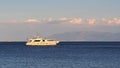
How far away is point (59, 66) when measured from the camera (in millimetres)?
101812

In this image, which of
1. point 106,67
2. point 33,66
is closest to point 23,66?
point 33,66

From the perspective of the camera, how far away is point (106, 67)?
329 feet

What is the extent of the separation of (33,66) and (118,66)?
1841 centimetres

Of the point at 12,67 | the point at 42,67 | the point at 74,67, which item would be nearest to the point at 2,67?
the point at 12,67

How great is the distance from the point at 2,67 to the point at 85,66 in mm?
17898

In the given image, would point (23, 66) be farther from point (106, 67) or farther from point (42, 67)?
point (106, 67)

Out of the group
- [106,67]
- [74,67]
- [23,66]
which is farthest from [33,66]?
[106,67]

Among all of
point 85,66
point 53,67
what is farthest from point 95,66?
point 53,67

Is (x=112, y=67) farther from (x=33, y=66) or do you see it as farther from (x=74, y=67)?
(x=33, y=66)

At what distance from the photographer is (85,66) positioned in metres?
102

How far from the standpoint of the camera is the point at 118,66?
10244cm

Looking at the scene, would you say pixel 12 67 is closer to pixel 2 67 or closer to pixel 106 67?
pixel 2 67

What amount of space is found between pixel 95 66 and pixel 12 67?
18.0 meters

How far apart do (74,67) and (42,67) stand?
267 inches
